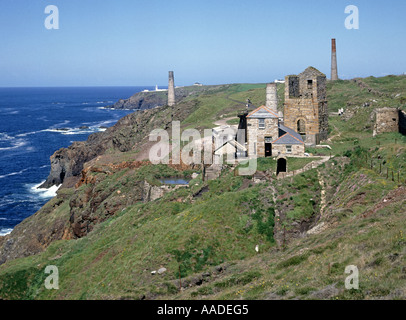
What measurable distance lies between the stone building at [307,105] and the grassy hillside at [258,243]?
254 centimetres

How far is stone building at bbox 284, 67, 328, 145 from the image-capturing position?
3931 cm

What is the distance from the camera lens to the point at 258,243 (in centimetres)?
2373

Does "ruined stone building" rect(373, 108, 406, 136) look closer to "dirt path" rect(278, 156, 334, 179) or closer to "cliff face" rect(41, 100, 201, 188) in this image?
"dirt path" rect(278, 156, 334, 179)

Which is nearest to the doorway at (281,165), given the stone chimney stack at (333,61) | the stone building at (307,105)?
the stone building at (307,105)

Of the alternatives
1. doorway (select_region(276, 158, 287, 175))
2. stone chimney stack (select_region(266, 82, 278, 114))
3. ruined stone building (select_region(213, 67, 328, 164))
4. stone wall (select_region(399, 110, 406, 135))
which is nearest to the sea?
ruined stone building (select_region(213, 67, 328, 164))

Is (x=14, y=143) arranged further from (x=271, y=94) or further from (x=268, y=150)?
(x=268, y=150)

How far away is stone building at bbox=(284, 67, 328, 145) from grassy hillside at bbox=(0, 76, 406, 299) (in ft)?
8.35

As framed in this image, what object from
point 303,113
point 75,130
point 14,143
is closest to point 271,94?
point 303,113

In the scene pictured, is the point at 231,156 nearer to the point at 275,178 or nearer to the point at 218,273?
the point at 275,178

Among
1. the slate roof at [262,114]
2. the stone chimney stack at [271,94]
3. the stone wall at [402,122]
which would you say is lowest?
the stone wall at [402,122]

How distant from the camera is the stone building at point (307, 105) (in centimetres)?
3931

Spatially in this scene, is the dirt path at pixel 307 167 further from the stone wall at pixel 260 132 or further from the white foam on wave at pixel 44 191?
the white foam on wave at pixel 44 191

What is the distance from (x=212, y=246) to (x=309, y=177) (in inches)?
374

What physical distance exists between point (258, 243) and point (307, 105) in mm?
19994
